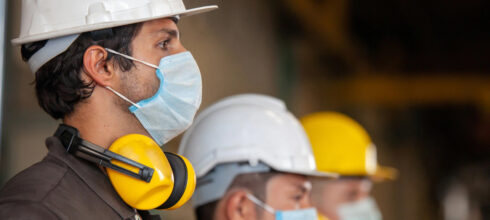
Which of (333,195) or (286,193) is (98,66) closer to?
(286,193)

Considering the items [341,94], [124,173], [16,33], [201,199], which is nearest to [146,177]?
[124,173]

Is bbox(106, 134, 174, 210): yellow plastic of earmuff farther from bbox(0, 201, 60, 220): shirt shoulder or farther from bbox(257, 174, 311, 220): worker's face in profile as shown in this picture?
bbox(257, 174, 311, 220): worker's face in profile

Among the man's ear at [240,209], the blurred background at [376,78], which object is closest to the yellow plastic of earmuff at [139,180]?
the blurred background at [376,78]

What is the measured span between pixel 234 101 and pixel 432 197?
1699 cm

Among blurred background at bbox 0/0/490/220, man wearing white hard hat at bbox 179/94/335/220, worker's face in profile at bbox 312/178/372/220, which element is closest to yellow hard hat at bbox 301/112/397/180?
worker's face in profile at bbox 312/178/372/220

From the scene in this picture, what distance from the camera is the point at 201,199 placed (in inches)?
118

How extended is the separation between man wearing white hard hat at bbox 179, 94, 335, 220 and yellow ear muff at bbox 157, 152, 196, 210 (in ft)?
2.43

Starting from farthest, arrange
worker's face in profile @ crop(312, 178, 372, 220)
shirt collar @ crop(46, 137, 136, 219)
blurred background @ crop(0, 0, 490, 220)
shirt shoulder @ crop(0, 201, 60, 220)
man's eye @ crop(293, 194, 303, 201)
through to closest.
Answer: worker's face in profile @ crop(312, 178, 372, 220), blurred background @ crop(0, 0, 490, 220), man's eye @ crop(293, 194, 303, 201), shirt collar @ crop(46, 137, 136, 219), shirt shoulder @ crop(0, 201, 60, 220)

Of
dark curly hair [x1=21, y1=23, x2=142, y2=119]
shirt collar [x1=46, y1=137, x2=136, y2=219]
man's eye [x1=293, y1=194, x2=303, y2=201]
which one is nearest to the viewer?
shirt collar [x1=46, y1=137, x2=136, y2=219]

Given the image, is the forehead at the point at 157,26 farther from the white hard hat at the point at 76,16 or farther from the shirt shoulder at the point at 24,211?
the shirt shoulder at the point at 24,211

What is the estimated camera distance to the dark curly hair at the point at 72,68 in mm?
2082

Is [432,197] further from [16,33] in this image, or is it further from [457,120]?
[16,33]

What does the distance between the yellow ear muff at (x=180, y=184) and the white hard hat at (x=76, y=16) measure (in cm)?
47

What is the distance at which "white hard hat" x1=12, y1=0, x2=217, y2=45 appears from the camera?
206cm
